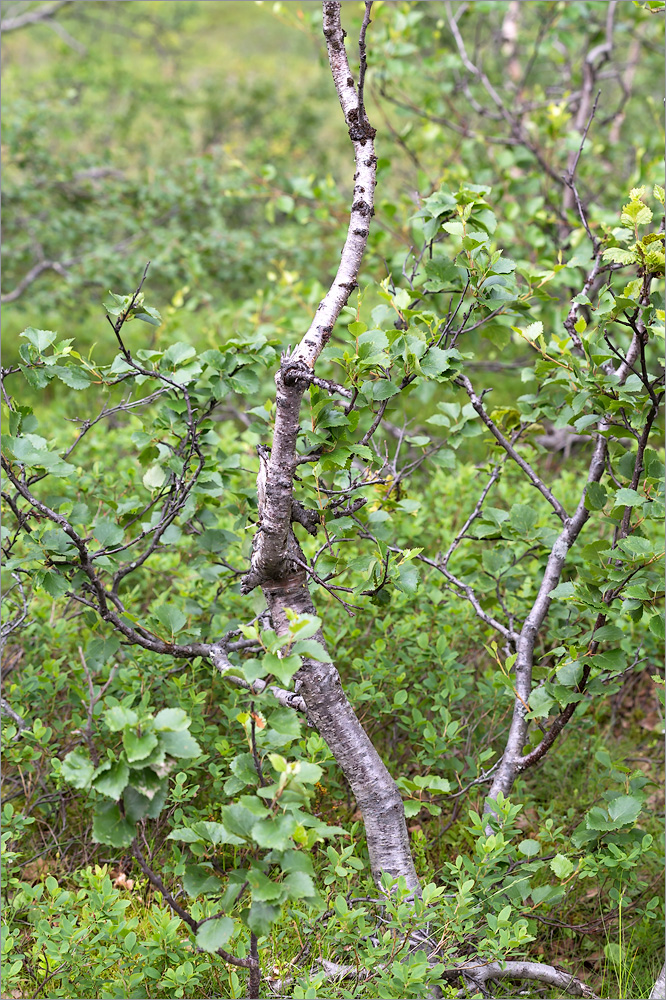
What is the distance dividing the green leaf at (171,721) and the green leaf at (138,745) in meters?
0.02

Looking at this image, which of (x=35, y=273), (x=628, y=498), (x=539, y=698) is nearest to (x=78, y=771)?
(x=539, y=698)

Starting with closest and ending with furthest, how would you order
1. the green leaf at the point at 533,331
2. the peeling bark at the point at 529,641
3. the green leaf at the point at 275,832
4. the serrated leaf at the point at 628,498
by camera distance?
1. the green leaf at the point at 275,832
2. the serrated leaf at the point at 628,498
3. the green leaf at the point at 533,331
4. the peeling bark at the point at 529,641

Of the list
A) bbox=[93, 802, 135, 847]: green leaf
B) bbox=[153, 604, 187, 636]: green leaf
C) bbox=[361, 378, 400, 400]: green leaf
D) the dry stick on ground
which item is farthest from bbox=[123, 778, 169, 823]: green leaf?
bbox=[361, 378, 400, 400]: green leaf

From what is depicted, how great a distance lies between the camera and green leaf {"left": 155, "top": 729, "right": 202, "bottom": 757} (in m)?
1.31

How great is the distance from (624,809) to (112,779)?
4.50 ft

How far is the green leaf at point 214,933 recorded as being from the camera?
1375mm

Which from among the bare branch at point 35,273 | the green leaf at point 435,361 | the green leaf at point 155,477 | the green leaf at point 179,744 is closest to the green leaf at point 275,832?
the green leaf at point 179,744

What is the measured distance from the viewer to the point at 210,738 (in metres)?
2.53

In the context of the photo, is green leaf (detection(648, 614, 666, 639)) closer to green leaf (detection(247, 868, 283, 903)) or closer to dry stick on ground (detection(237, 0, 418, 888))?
dry stick on ground (detection(237, 0, 418, 888))

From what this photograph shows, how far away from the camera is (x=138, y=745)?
4.22 ft

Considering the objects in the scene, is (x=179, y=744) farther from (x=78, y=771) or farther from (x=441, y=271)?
(x=441, y=271)

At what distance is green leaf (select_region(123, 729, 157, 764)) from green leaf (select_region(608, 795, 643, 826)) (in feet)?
4.31

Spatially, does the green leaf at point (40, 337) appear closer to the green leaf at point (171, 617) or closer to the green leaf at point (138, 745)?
the green leaf at point (171, 617)

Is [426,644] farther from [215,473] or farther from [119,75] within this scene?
[119,75]
